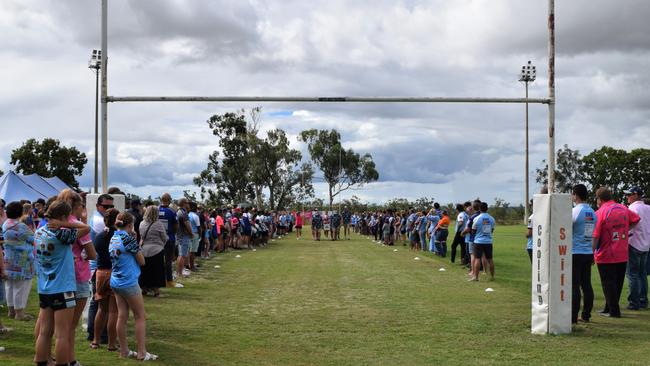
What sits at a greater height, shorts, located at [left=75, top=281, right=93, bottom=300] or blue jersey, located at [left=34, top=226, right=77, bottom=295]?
blue jersey, located at [left=34, top=226, right=77, bottom=295]

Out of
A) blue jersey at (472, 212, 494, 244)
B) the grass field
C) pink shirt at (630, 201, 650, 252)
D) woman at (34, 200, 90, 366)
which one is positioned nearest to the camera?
woman at (34, 200, 90, 366)

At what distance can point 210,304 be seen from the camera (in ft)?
40.0

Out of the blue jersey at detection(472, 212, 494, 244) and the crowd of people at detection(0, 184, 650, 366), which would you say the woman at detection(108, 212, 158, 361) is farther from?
the blue jersey at detection(472, 212, 494, 244)

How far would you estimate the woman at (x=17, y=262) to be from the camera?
9.78 m

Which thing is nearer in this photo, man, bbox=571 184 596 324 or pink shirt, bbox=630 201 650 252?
man, bbox=571 184 596 324

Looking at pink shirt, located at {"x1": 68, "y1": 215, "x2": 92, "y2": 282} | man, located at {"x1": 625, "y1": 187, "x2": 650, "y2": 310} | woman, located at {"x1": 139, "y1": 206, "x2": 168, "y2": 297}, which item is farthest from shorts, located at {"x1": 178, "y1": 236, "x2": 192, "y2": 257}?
man, located at {"x1": 625, "y1": 187, "x2": 650, "y2": 310}

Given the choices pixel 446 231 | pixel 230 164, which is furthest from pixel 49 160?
pixel 446 231

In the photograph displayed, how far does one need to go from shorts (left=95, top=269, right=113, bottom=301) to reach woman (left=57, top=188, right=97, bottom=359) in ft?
1.43

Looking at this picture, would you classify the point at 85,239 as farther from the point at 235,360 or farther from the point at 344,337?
the point at 344,337

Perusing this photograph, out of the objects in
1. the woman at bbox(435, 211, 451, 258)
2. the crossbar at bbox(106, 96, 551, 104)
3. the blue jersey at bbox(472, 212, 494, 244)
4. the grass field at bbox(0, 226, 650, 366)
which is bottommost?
the grass field at bbox(0, 226, 650, 366)

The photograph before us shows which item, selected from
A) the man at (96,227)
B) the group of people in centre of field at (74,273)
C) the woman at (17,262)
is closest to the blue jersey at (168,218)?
the group of people in centre of field at (74,273)

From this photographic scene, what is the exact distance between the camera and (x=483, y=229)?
15.4 metres

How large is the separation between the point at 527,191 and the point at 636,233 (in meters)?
46.2

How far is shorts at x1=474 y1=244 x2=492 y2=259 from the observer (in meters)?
15.6
